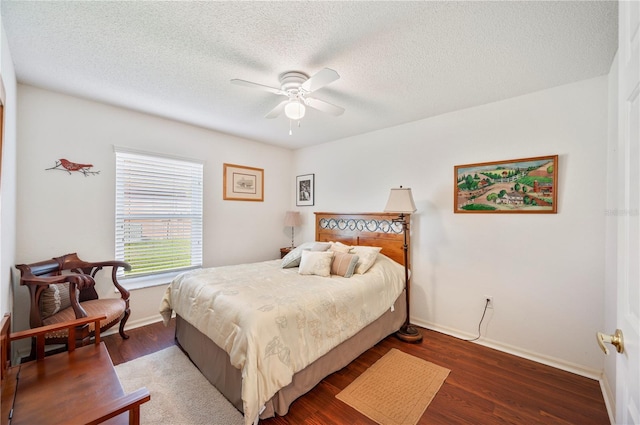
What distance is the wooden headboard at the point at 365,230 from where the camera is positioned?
3404 millimetres

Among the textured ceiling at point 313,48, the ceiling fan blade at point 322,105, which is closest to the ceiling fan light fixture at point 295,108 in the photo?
the ceiling fan blade at point 322,105

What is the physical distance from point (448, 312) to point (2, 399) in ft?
11.8

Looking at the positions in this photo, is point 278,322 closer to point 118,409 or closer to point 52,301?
point 118,409

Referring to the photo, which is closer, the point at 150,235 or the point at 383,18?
the point at 383,18

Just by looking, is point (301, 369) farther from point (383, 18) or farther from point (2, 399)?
point (383, 18)

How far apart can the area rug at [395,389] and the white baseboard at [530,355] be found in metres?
0.77

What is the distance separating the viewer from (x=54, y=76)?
7.64 ft

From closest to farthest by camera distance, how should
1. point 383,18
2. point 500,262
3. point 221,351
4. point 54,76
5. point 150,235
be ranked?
point 383,18, point 221,351, point 54,76, point 500,262, point 150,235

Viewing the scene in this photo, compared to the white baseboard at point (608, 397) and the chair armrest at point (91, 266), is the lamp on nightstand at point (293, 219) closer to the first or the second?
the chair armrest at point (91, 266)

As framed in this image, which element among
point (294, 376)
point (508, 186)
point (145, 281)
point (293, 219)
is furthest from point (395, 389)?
point (145, 281)

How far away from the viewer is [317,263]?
2.93 metres

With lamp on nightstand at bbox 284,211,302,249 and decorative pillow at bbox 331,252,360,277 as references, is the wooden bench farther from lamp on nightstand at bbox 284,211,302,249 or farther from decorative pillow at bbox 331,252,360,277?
lamp on nightstand at bbox 284,211,302,249

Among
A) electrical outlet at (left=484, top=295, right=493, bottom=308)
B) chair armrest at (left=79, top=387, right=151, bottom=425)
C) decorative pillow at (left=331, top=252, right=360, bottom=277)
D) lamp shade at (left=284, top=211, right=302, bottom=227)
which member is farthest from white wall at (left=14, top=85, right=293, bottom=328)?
electrical outlet at (left=484, top=295, right=493, bottom=308)

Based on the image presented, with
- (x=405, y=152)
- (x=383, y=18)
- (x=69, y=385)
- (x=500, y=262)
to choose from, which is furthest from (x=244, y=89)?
(x=500, y=262)
